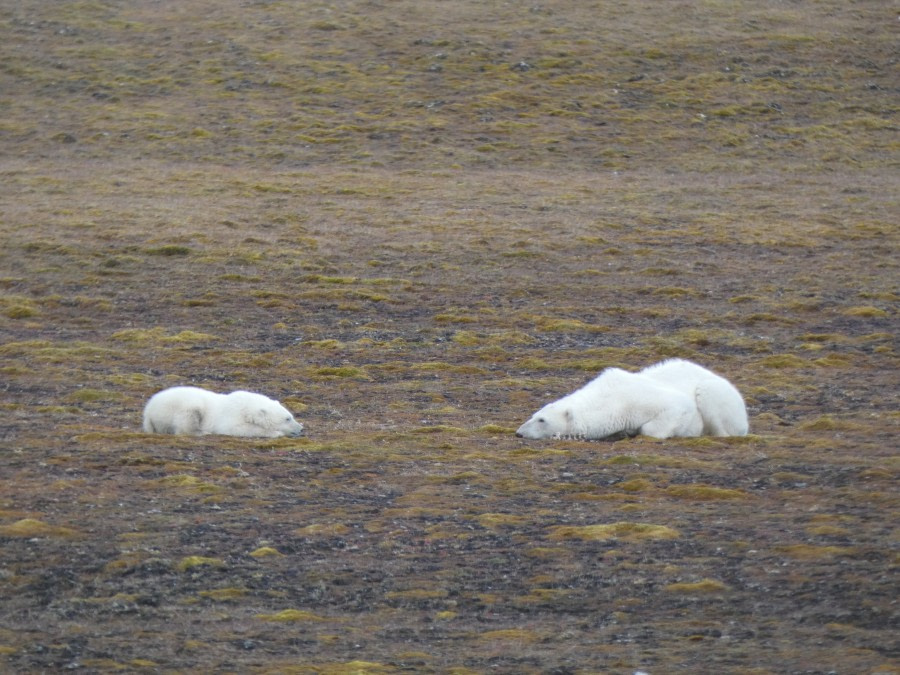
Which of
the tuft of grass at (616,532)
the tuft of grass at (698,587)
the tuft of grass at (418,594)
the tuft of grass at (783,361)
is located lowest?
the tuft of grass at (783,361)

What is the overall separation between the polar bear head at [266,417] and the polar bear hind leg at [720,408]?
474 cm

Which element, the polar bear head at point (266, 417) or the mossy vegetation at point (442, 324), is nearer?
the mossy vegetation at point (442, 324)

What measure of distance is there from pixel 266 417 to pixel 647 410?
172 inches

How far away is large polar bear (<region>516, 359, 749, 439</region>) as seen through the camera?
540 inches

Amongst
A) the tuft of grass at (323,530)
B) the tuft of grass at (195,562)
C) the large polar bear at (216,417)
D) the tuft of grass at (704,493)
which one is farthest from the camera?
the large polar bear at (216,417)

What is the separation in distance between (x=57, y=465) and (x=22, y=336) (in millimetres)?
10148

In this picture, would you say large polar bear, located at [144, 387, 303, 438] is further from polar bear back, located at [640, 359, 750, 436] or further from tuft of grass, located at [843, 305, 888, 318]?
tuft of grass, located at [843, 305, 888, 318]

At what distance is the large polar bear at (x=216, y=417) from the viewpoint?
45.9ft

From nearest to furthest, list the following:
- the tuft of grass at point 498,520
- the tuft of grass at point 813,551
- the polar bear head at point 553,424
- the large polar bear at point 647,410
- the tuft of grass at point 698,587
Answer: the tuft of grass at point 698,587, the tuft of grass at point 813,551, the tuft of grass at point 498,520, the large polar bear at point 647,410, the polar bear head at point 553,424

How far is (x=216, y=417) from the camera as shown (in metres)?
14.1

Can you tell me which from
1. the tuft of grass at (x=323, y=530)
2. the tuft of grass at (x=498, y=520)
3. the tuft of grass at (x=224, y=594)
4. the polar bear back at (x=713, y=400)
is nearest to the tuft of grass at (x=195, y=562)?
the tuft of grass at (x=224, y=594)

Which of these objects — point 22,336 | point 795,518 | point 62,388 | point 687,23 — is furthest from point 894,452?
point 687,23

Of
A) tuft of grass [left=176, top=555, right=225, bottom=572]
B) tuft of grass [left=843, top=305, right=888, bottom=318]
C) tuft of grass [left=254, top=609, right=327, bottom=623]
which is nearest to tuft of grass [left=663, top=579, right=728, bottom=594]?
tuft of grass [left=254, top=609, right=327, bottom=623]

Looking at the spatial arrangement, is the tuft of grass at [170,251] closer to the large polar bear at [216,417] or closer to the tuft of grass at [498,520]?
the large polar bear at [216,417]
